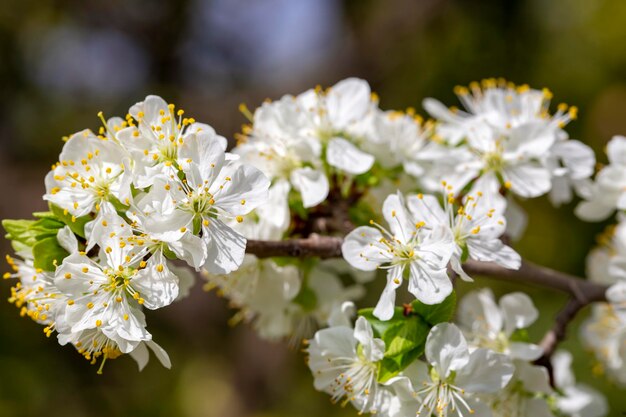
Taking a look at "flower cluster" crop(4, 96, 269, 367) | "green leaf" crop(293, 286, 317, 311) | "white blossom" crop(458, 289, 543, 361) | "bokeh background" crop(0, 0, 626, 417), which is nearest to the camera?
"flower cluster" crop(4, 96, 269, 367)

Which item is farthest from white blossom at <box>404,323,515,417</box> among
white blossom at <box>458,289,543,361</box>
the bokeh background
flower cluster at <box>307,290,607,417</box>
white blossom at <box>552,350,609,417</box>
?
the bokeh background

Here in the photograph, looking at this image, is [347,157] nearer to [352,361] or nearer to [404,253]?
[404,253]

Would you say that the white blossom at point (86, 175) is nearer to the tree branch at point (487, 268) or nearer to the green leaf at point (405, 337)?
the tree branch at point (487, 268)

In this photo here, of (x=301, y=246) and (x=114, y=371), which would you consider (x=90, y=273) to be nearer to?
(x=301, y=246)

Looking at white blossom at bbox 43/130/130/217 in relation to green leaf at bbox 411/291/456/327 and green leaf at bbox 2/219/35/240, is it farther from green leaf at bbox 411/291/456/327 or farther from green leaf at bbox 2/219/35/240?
green leaf at bbox 411/291/456/327

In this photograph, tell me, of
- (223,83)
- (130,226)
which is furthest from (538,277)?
(223,83)

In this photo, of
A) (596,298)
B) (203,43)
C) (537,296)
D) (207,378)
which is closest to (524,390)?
(596,298)
